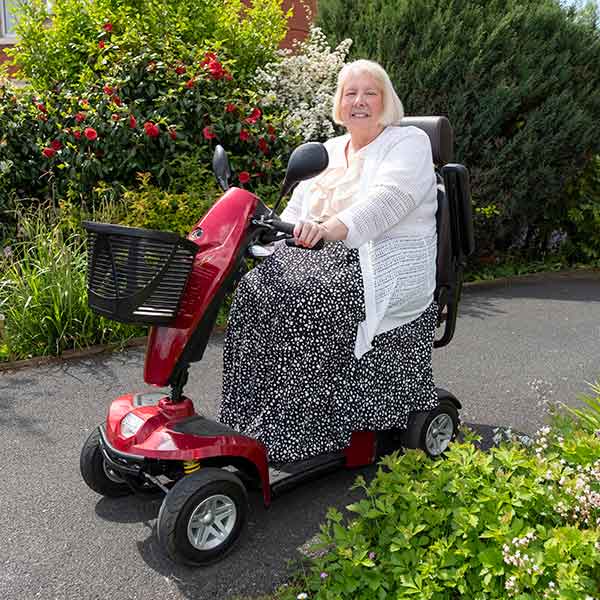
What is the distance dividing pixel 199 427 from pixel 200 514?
30cm

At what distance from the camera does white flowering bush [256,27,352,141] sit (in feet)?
22.6

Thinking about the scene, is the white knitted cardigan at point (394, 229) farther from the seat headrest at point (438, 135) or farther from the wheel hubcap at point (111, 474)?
the wheel hubcap at point (111, 474)

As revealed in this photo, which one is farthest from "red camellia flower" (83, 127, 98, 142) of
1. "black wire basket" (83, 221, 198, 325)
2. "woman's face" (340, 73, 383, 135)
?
"black wire basket" (83, 221, 198, 325)

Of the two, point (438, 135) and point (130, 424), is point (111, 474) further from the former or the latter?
point (438, 135)

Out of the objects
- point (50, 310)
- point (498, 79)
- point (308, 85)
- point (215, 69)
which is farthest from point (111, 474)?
point (498, 79)

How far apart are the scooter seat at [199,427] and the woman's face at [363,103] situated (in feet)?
4.61

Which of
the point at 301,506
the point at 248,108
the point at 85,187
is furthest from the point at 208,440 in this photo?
the point at 248,108

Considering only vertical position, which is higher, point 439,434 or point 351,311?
point 351,311

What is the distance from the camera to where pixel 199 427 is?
2.69m

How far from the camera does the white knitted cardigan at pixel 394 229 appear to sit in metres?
2.93

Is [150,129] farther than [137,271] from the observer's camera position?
Yes

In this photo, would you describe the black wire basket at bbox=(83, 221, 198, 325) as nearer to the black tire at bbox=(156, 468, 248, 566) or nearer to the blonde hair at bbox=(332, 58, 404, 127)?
the black tire at bbox=(156, 468, 248, 566)

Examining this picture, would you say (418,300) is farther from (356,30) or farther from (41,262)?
(356,30)

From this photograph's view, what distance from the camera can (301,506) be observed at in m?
3.11
